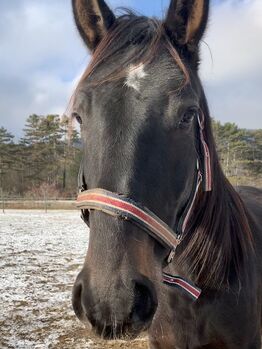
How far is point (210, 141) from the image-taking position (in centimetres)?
241

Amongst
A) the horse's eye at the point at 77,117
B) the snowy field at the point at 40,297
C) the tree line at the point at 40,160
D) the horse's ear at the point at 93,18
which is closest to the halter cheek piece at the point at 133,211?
the horse's eye at the point at 77,117

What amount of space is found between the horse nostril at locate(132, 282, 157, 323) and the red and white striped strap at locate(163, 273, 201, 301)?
88 centimetres

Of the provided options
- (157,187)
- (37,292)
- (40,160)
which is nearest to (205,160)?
(157,187)

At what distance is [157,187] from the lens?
5.70 ft

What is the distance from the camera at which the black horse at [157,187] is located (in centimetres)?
153

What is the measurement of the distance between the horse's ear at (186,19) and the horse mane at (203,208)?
3.1 inches

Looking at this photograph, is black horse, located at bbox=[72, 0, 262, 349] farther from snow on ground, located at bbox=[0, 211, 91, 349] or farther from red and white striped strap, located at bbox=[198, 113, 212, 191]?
snow on ground, located at bbox=[0, 211, 91, 349]

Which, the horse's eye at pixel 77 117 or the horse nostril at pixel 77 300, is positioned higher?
the horse's eye at pixel 77 117

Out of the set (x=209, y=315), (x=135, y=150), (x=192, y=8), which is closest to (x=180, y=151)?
(x=135, y=150)

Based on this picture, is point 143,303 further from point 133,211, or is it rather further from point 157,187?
point 157,187

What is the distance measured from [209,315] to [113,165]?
1.55 meters

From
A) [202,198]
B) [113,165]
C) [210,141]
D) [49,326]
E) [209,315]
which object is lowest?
[49,326]

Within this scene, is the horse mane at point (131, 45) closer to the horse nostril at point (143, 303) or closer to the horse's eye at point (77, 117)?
the horse's eye at point (77, 117)

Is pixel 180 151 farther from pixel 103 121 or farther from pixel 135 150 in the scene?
pixel 103 121
